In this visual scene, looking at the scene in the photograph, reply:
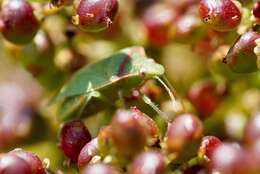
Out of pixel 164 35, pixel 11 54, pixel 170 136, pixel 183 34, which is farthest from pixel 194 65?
pixel 170 136

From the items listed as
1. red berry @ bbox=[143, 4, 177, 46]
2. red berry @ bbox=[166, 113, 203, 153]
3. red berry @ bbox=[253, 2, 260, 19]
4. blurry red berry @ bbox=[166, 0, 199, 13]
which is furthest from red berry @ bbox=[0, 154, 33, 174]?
blurry red berry @ bbox=[166, 0, 199, 13]

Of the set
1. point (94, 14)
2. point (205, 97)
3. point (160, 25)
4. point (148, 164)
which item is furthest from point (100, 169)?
point (160, 25)

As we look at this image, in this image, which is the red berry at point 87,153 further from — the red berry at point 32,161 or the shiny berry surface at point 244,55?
the shiny berry surface at point 244,55

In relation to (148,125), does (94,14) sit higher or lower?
higher

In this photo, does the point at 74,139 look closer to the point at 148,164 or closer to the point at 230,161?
the point at 148,164

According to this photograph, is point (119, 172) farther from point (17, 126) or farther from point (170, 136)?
A: point (17, 126)

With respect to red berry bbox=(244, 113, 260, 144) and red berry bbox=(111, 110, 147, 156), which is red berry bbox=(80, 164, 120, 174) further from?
red berry bbox=(244, 113, 260, 144)

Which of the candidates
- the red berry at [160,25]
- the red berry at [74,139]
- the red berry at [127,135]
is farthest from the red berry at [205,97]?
the red berry at [127,135]
